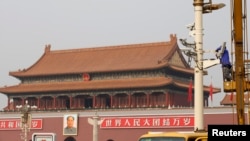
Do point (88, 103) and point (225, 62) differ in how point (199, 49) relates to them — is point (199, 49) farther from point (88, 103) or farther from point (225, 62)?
point (88, 103)

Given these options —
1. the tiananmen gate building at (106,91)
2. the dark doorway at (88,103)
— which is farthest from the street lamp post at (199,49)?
the dark doorway at (88,103)

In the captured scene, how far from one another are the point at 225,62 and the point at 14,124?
35612 mm

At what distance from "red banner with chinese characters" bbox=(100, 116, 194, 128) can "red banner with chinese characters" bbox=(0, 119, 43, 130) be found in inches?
222

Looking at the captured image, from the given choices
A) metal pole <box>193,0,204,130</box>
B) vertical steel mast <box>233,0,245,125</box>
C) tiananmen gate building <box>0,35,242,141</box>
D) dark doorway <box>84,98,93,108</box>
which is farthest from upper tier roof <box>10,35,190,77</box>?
vertical steel mast <box>233,0,245,125</box>

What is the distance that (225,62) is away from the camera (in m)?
11.2

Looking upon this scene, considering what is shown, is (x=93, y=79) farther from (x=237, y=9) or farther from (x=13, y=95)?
(x=237, y=9)

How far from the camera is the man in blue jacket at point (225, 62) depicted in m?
11.1

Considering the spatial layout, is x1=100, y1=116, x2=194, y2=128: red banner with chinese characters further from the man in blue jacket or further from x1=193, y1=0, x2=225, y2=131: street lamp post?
the man in blue jacket

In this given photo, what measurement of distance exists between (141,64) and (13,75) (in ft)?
38.8

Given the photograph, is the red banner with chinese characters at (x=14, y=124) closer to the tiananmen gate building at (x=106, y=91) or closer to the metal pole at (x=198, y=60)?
the tiananmen gate building at (x=106, y=91)

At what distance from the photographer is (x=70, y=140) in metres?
43.1

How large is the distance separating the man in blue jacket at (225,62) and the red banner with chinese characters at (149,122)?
2531 centimetres

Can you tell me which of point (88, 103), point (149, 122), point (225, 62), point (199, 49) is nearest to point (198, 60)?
point (199, 49)

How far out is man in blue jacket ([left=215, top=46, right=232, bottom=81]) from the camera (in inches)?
437
